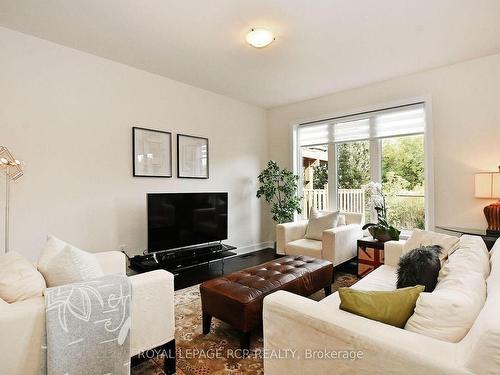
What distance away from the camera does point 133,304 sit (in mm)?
1555

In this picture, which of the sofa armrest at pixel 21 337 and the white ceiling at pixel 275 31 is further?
the white ceiling at pixel 275 31

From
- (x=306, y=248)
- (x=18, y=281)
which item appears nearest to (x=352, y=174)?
(x=306, y=248)

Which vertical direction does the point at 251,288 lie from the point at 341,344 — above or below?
below

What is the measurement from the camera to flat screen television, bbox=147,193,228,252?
3279 mm

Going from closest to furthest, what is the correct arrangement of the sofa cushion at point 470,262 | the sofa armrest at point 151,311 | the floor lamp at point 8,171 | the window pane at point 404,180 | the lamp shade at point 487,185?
1. the sofa cushion at point 470,262
2. the sofa armrest at point 151,311
3. the floor lamp at point 8,171
4. the lamp shade at point 487,185
5. the window pane at point 404,180

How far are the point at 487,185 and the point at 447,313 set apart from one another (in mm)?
2655

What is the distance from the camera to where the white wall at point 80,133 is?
2672 mm

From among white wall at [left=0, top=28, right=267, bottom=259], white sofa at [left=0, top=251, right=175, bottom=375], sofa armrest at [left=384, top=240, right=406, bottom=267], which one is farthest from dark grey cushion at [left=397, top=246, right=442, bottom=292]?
white wall at [left=0, top=28, right=267, bottom=259]

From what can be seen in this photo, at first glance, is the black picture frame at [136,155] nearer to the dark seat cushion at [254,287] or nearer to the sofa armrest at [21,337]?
the dark seat cushion at [254,287]

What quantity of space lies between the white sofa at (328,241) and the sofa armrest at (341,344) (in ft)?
7.01

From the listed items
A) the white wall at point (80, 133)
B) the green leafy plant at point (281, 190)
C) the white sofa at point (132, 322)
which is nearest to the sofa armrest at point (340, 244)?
the green leafy plant at point (281, 190)

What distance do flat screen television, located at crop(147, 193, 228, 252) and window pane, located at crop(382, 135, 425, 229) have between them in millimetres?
2433

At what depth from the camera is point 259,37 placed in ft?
8.54

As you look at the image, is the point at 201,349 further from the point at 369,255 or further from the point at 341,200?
the point at 341,200
